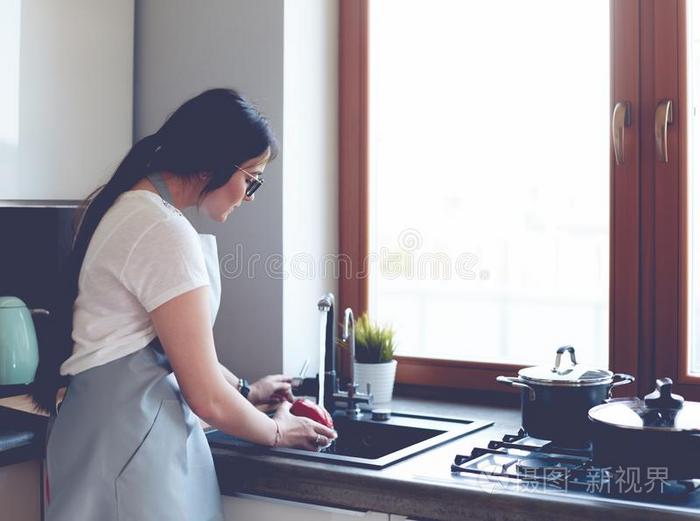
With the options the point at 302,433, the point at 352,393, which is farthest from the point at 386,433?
the point at 302,433

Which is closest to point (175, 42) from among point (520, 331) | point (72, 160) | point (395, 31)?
point (72, 160)

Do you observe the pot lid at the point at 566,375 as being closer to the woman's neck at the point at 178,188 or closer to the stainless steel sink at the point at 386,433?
the stainless steel sink at the point at 386,433

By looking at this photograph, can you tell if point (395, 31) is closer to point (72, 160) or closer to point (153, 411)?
point (72, 160)

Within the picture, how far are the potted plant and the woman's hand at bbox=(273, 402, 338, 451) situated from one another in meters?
0.48

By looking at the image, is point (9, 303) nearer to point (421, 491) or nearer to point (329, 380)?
point (329, 380)

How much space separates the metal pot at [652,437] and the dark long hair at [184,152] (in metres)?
0.76

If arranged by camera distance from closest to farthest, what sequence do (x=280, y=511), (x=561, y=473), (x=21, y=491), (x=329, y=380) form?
1. (x=561, y=473)
2. (x=280, y=511)
3. (x=21, y=491)
4. (x=329, y=380)

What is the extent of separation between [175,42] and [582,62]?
1.07 metres

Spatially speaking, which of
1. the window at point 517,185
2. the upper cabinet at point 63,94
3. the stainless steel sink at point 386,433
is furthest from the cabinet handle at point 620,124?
the upper cabinet at point 63,94

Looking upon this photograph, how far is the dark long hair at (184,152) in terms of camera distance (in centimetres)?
147

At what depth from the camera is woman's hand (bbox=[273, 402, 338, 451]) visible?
1.60 metres

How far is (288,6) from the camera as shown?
220 cm

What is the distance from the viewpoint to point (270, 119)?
87.1 inches

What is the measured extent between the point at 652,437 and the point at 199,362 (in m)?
0.72
